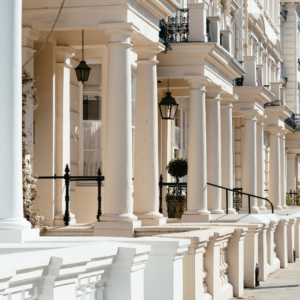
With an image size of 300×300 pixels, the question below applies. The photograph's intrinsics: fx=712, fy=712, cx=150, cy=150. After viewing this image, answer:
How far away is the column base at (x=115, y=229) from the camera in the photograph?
404 inches

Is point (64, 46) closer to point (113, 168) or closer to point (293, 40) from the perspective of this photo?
point (113, 168)

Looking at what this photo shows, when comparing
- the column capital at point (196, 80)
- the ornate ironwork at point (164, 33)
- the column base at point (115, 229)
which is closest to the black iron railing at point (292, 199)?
the column capital at point (196, 80)

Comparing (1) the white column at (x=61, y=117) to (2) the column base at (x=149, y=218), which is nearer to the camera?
(2) the column base at (x=149, y=218)

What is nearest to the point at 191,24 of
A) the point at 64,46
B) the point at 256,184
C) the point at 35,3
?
the point at 64,46

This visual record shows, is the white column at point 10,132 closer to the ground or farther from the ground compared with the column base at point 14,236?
farther from the ground

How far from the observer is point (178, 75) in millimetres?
14875

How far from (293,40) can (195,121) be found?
27.8 m

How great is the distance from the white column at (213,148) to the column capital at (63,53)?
4534mm

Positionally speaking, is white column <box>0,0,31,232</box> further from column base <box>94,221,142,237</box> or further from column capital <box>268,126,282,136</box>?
column capital <box>268,126,282,136</box>

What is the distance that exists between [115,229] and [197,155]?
4.68 metres

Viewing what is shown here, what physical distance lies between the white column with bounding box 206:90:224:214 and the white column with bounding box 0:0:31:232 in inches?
400

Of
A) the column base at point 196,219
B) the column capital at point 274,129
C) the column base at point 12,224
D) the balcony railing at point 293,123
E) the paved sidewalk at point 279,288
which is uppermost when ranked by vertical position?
the balcony railing at point 293,123

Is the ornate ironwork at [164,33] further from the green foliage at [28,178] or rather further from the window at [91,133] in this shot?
the green foliage at [28,178]

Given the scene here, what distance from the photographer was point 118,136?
33.6ft
